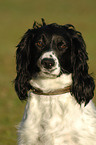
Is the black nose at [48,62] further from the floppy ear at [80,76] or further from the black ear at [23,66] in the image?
the black ear at [23,66]

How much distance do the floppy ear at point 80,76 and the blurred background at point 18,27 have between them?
50cm

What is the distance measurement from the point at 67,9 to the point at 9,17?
14.2 meters

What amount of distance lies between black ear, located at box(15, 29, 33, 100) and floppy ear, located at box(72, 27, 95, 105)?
32.3 inches

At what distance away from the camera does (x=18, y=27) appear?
4722 centimetres

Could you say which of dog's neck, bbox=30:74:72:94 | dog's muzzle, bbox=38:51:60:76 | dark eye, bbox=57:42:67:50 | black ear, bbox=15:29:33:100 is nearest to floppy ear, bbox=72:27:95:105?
dog's neck, bbox=30:74:72:94

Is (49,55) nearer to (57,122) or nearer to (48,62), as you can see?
(48,62)

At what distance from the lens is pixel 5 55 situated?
83.5 feet

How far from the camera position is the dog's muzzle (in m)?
5.34

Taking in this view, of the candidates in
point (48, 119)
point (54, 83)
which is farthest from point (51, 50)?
point (48, 119)

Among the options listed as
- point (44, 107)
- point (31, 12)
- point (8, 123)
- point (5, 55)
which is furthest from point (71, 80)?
point (31, 12)

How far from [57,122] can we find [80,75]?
3.01 ft

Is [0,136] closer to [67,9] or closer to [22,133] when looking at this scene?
[22,133]

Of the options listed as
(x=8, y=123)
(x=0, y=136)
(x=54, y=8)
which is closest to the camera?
(x=0, y=136)

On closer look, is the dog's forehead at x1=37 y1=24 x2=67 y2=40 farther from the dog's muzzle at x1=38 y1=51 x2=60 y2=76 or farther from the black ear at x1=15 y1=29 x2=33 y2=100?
the dog's muzzle at x1=38 y1=51 x2=60 y2=76
